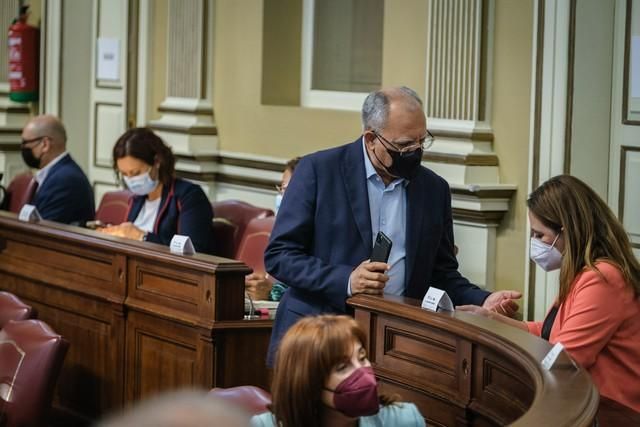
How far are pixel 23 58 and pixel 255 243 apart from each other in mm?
4353

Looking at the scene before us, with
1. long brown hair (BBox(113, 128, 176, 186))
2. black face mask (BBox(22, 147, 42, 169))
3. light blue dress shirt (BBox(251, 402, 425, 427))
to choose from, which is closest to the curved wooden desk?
light blue dress shirt (BBox(251, 402, 425, 427))

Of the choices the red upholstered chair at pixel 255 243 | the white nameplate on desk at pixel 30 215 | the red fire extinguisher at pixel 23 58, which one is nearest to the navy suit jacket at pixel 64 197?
the white nameplate on desk at pixel 30 215

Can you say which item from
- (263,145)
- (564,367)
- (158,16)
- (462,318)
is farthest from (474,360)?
(158,16)

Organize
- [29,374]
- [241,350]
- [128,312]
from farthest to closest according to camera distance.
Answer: [128,312] < [241,350] < [29,374]

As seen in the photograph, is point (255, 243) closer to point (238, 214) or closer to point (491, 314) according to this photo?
point (238, 214)

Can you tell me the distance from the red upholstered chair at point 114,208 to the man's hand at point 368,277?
331 centimetres

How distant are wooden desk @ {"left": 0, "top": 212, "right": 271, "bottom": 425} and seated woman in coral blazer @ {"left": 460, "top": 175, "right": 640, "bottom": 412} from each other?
160 centimetres

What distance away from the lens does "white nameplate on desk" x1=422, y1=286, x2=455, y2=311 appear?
11.6 feet

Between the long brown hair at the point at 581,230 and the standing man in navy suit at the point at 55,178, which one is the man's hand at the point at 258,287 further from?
the long brown hair at the point at 581,230

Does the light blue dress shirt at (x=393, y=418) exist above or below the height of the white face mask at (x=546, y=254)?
below

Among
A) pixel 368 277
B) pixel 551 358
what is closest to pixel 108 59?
pixel 368 277

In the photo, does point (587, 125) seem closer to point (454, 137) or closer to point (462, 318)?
point (454, 137)

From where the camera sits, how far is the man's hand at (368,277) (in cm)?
362

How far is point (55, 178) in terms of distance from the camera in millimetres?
6676
